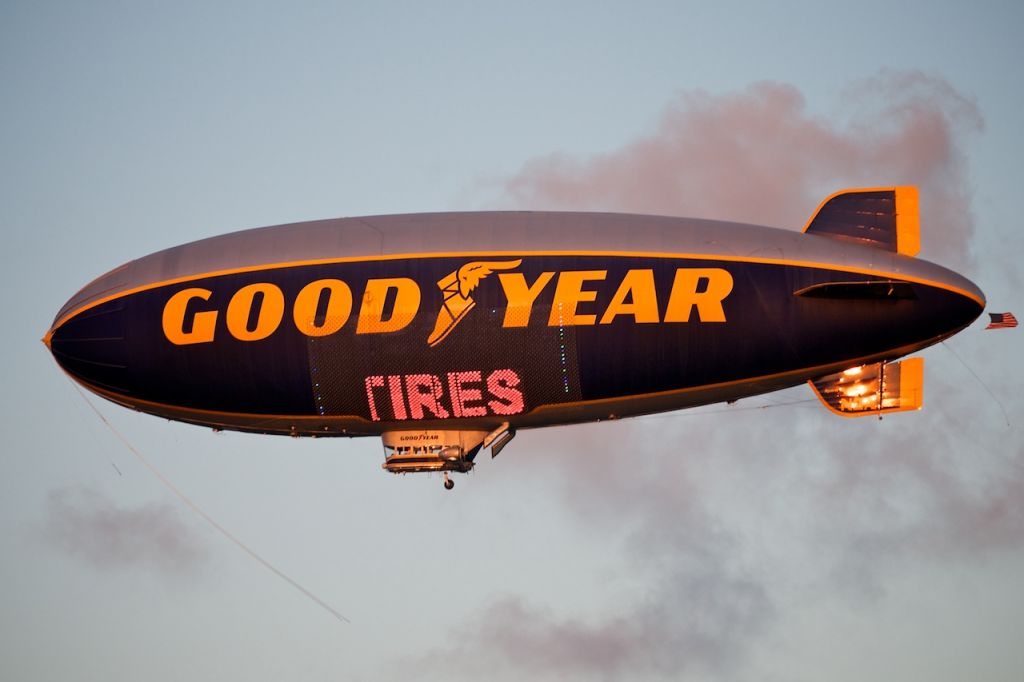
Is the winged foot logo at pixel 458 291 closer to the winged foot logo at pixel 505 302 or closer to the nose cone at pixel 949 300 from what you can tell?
the winged foot logo at pixel 505 302

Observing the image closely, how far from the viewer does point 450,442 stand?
55.7 metres

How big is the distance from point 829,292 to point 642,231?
4.93 m

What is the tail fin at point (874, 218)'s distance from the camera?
54.7 m

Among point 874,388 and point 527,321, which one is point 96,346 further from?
point 874,388

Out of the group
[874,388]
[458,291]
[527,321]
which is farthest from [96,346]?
[874,388]

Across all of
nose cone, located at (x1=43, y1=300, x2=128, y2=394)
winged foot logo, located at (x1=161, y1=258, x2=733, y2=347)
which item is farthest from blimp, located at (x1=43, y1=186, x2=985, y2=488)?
nose cone, located at (x1=43, y1=300, x2=128, y2=394)

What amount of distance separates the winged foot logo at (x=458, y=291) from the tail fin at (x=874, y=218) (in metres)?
8.37

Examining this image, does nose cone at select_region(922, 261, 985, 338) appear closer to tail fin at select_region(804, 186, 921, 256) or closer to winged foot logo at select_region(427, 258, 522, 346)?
tail fin at select_region(804, 186, 921, 256)

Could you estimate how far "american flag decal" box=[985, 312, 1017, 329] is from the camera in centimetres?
5506

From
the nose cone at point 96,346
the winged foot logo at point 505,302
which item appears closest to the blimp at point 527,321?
the winged foot logo at point 505,302

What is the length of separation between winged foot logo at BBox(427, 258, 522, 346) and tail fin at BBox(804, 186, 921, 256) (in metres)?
Answer: 8.37

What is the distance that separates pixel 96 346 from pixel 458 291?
405 inches

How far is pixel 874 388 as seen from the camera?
54.7m

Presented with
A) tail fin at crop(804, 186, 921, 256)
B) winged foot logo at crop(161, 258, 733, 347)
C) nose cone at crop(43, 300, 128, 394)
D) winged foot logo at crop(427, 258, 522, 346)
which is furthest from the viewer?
nose cone at crop(43, 300, 128, 394)
